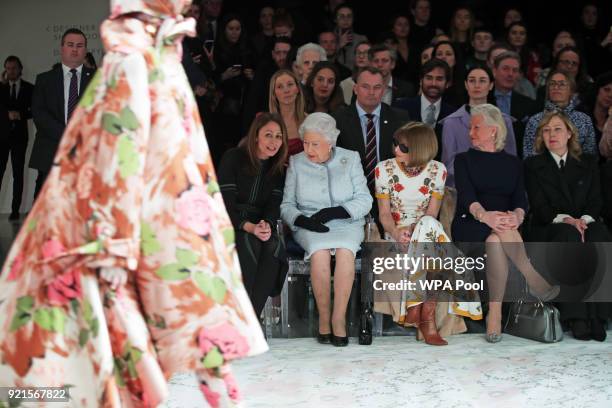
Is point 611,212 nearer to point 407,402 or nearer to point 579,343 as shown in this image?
point 579,343

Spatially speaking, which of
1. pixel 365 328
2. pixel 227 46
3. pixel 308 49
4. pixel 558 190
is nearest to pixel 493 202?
pixel 558 190

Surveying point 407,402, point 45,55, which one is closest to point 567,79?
point 407,402

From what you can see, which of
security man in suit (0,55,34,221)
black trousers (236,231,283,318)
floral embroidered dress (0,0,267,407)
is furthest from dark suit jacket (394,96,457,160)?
security man in suit (0,55,34,221)

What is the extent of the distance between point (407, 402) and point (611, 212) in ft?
7.27

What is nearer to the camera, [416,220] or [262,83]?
[416,220]

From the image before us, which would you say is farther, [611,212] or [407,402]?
[611,212]

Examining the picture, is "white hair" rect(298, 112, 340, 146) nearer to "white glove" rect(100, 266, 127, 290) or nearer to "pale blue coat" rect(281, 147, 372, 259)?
"pale blue coat" rect(281, 147, 372, 259)

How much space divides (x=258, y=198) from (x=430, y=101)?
1486mm

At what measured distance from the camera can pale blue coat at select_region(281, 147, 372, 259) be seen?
17.4ft

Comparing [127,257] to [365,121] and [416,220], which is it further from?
[365,121]

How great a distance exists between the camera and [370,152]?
5746 mm

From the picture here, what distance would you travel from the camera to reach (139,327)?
107 inches

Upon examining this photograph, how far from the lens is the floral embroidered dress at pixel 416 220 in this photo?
17.4ft

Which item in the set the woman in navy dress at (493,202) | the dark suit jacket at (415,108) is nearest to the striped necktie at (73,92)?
the dark suit jacket at (415,108)
